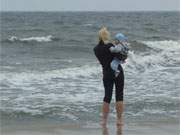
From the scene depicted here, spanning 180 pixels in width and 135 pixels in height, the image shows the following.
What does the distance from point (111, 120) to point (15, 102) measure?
238cm

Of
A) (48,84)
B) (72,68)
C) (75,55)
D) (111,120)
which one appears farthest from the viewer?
(75,55)

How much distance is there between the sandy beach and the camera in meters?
8.39

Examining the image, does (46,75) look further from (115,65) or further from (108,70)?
(115,65)

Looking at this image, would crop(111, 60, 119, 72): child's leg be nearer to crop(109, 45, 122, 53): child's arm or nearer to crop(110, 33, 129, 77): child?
crop(110, 33, 129, 77): child

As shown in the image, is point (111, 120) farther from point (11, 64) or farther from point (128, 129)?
point (11, 64)

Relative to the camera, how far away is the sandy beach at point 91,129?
839 cm

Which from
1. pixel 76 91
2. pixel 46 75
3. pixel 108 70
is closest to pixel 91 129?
pixel 108 70

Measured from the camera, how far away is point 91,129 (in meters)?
8.70

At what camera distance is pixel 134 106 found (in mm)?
10742

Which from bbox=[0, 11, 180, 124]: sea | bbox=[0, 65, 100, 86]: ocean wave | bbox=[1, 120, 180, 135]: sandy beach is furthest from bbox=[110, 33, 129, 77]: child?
bbox=[0, 65, 100, 86]: ocean wave

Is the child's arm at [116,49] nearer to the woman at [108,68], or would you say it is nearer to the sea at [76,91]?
the woman at [108,68]

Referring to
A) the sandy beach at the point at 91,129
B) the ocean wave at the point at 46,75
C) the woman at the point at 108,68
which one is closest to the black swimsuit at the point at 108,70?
the woman at the point at 108,68

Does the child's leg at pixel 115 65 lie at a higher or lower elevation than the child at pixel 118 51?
lower

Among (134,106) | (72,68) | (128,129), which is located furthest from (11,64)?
(128,129)
